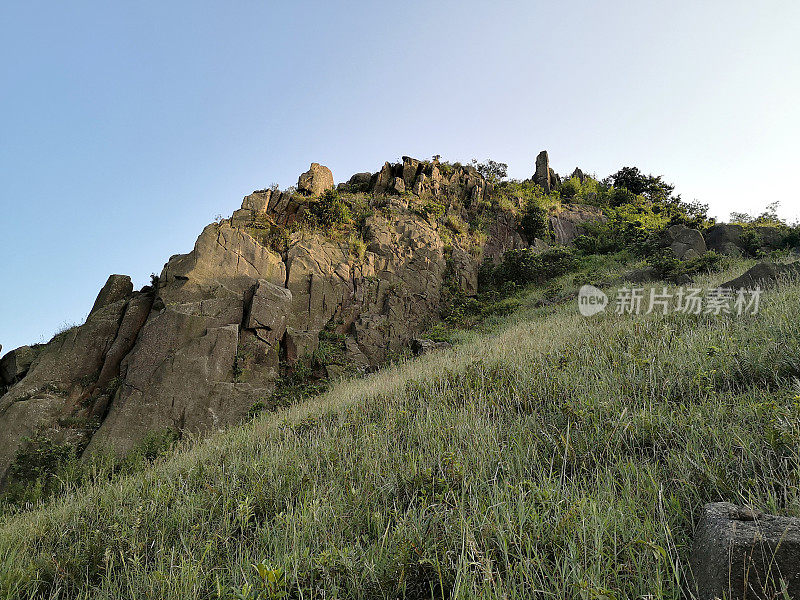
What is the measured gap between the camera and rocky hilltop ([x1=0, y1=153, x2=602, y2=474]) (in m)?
9.78

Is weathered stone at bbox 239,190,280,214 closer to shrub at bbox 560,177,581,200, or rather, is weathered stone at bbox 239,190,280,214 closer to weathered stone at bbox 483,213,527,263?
weathered stone at bbox 483,213,527,263

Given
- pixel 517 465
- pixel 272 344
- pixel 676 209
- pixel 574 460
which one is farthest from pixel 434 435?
pixel 676 209

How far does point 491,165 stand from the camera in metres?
31.5

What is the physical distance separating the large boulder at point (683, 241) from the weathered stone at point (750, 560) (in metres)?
19.7

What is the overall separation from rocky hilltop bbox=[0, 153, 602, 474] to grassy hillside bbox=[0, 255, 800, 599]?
538 cm

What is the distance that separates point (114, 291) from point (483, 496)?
13980mm

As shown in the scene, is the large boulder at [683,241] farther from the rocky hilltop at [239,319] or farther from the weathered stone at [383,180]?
the weathered stone at [383,180]

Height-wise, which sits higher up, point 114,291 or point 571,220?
point 571,220

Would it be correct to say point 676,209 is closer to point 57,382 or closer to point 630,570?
point 630,570

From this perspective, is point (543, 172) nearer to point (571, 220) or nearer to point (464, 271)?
point (571, 220)

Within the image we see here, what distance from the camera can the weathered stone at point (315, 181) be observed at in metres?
17.1

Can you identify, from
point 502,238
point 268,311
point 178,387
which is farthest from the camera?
point 502,238

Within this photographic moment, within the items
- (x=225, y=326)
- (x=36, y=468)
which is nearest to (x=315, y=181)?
(x=225, y=326)

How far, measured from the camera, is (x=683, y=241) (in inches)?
752
